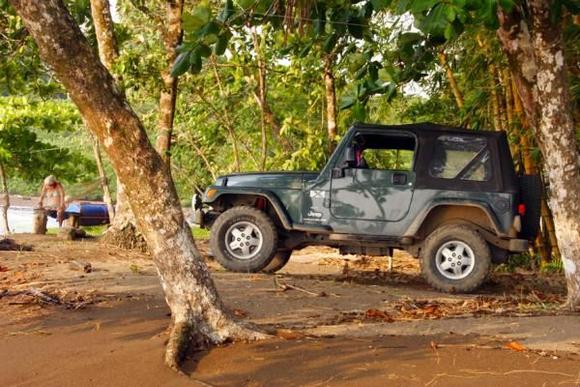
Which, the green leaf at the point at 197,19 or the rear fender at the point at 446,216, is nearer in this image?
the green leaf at the point at 197,19

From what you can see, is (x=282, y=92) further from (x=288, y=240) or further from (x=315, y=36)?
(x=315, y=36)

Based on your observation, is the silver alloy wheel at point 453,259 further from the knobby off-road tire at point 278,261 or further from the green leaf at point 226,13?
the green leaf at point 226,13

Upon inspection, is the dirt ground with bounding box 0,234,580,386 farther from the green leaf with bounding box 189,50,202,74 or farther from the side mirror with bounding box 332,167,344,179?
the green leaf with bounding box 189,50,202,74

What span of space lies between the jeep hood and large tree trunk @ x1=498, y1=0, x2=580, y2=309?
10.5ft

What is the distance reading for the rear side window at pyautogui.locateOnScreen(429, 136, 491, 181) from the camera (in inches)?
359

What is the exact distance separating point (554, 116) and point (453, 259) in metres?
2.58

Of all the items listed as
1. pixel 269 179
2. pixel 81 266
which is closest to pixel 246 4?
pixel 269 179

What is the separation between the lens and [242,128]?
65.0 feet

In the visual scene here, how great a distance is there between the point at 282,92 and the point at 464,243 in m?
10.6

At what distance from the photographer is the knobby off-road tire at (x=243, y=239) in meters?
9.41

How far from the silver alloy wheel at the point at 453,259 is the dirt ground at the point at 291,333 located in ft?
1.16

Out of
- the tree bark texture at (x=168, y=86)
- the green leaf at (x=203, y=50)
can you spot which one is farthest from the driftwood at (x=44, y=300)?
the tree bark texture at (x=168, y=86)

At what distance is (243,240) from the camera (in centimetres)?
955

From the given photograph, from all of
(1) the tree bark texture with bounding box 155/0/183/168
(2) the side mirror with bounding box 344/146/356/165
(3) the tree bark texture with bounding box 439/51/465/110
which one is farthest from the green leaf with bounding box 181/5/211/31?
(3) the tree bark texture with bounding box 439/51/465/110
